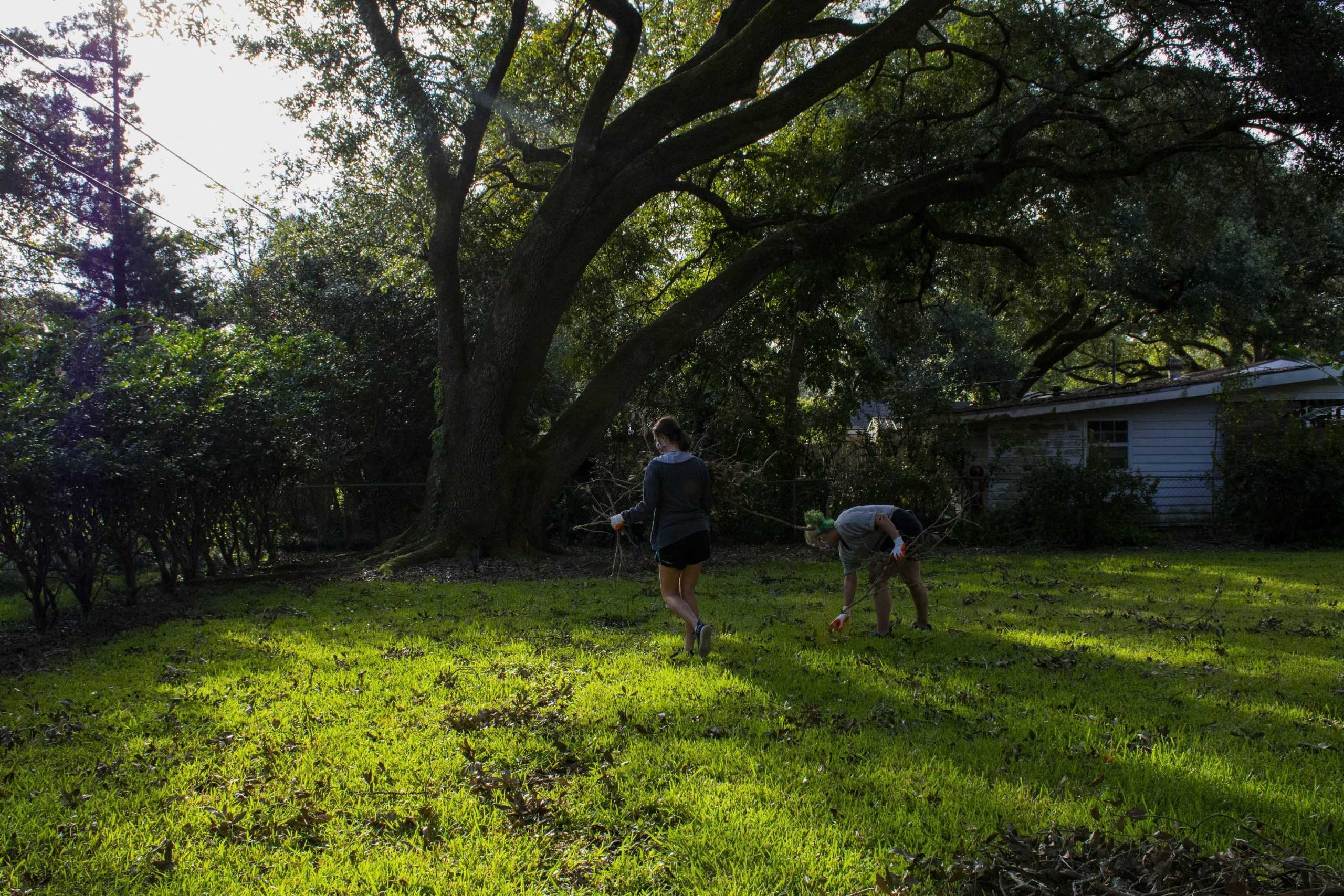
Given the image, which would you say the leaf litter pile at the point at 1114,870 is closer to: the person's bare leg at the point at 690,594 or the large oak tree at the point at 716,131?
the person's bare leg at the point at 690,594

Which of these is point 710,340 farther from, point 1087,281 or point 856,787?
point 856,787

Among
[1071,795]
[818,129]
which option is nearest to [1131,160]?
[818,129]

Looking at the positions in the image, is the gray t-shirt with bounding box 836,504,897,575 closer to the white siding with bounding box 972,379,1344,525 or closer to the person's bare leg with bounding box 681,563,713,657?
the person's bare leg with bounding box 681,563,713,657

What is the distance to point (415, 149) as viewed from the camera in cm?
1457

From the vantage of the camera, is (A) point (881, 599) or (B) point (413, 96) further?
(B) point (413, 96)

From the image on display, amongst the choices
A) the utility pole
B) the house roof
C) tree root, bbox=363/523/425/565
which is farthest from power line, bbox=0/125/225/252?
the house roof

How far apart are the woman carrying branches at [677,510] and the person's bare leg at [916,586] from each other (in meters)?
1.71

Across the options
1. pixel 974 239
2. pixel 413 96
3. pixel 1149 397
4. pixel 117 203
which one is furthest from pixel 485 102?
pixel 117 203

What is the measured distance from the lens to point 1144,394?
65.5 feet

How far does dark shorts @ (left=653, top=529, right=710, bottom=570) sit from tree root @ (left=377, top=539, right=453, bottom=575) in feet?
24.1

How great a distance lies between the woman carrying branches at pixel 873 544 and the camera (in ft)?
23.9

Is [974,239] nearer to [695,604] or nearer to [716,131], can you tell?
[716,131]

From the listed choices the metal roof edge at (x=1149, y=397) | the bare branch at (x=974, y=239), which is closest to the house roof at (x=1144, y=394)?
the metal roof edge at (x=1149, y=397)

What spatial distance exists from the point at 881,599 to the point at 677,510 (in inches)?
82.1
